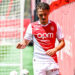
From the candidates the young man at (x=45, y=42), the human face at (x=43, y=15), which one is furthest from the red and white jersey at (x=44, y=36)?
the human face at (x=43, y=15)

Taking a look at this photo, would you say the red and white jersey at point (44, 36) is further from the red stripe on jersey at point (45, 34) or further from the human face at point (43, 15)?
the human face at point (43, 15)

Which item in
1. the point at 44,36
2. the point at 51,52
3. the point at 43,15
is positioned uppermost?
the point at 43,15

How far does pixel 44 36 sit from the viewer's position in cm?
378

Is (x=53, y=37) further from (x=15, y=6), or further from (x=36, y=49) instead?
(x=15, y=6)

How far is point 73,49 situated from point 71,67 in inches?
16.9

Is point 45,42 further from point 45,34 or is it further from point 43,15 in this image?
point 43,15

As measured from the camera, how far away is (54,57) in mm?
3779

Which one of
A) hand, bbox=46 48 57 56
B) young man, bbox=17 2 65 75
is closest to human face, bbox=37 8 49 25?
young man, bbox=17 2 65 75

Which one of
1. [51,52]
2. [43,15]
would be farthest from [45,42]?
[43,15]

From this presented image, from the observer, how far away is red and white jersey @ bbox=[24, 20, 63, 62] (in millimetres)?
3762

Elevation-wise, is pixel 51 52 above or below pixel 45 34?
below

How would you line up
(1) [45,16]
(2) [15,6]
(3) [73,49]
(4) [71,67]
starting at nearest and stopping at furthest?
(1) [45,16] < (3) [73,49] < (4) [71,67] < (2) [15,6]

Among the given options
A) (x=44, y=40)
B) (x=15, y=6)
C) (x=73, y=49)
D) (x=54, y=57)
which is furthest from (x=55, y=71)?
(x=15, y=6)

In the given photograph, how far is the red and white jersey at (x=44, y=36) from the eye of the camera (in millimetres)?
3762
